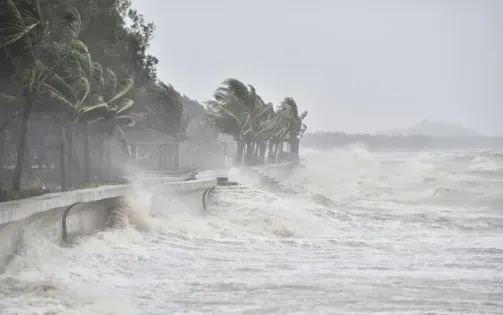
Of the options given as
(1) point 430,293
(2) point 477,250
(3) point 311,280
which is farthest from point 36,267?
(2) point 477,250

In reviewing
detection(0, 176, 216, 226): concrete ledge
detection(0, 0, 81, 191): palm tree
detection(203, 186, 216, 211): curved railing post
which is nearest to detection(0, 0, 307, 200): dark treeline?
detection(0, 0, 81, 191): palm tree

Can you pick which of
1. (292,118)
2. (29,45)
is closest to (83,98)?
(29,45)

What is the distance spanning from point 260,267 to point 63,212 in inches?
157

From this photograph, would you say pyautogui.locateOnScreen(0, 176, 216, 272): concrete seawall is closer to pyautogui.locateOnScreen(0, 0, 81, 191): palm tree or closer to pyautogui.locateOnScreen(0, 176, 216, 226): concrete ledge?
pyautogui.locateOnScreen(0, 176, 216, 226): concrete ledge

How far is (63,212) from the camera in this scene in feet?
47.8

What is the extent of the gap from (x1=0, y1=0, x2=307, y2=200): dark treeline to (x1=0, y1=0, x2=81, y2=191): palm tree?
2cm

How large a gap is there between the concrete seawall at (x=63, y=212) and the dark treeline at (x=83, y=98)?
6.01 ft

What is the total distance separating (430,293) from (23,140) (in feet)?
34.7

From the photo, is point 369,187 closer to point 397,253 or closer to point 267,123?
point 267,123

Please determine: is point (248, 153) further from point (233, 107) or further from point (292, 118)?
point (292, 118)

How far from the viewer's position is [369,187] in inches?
1845

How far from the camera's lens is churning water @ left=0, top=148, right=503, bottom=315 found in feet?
33.8

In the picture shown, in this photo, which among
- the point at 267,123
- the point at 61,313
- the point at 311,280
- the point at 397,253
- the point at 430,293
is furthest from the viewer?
the point at 267,123

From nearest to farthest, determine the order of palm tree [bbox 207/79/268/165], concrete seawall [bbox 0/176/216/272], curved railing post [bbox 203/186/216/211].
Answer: concrete seawall [bbox 0/176/216/272], curved railing post [bbox 203/186/216/211], palm tree [bbox 207/79/268/165]
